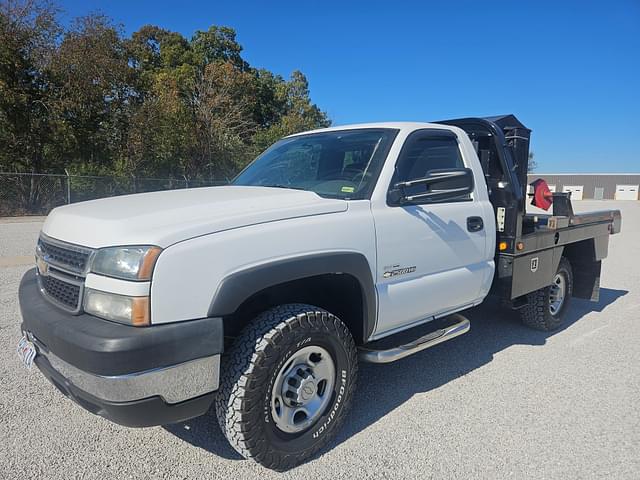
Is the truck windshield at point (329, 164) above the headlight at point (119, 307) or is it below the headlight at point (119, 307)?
above

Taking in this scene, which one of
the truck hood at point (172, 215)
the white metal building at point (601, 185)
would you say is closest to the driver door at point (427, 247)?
the truck hood at point (172, 215)

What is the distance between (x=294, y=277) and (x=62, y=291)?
1.26 m

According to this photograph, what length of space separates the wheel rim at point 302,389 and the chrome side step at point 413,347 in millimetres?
353

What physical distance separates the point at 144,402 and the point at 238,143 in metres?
24.6

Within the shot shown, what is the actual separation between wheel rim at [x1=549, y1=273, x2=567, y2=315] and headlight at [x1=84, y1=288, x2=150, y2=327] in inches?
174

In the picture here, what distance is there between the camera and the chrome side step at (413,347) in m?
2.98

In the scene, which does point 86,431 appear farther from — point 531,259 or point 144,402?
point 531,259

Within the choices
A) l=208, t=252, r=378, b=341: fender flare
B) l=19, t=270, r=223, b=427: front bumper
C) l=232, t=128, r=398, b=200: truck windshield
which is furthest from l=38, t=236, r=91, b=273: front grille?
l=232, t=128, r=398, b=200: truck windshield

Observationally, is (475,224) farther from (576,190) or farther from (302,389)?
(576,190)

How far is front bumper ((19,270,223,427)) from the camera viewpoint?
1969 mm

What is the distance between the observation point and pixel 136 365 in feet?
6.47

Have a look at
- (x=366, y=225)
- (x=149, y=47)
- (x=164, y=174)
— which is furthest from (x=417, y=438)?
(x=149, y=47)

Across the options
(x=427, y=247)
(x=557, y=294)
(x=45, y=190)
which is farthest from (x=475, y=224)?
(x=45, y=190)

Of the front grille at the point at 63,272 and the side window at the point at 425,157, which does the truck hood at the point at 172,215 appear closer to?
the front grille at the point at 63,272
